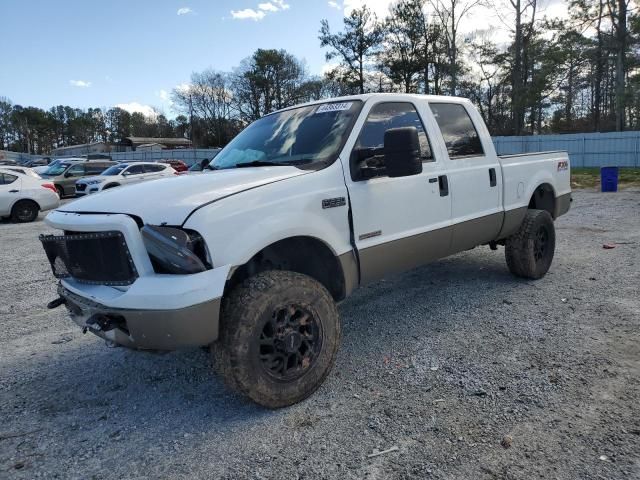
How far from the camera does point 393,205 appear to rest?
364 cm

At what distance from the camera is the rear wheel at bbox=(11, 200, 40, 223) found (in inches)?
521

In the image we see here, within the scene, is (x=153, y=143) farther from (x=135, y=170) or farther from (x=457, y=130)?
(x=457, y=130)

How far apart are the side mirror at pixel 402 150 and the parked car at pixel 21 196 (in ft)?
43.8

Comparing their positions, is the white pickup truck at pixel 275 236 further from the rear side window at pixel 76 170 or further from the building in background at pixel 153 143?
the building in background at pixel 153 143

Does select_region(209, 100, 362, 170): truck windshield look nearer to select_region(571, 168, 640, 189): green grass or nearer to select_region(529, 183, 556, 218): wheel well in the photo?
select_region(529, 183, 556, 218): wheel well

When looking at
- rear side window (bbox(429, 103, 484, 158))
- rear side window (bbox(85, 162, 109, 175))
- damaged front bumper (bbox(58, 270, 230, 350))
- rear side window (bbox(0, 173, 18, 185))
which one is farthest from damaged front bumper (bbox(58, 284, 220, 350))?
rear side window (bbox(85, 162, 109, 175))

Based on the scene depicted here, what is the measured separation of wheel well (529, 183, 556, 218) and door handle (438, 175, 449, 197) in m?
2.05

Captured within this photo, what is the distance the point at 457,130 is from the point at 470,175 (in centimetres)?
47

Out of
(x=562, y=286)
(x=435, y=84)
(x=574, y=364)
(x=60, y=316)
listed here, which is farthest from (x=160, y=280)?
(x=435, y=84)

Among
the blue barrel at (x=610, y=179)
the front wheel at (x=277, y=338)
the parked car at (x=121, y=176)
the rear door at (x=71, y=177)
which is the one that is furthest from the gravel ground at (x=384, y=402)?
the rear door at (x=71, y=177)

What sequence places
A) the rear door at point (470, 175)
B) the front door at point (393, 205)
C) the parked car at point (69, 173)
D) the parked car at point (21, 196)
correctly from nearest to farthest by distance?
the front door at point (393, 205) → the rear door at point (470, 175) → the parked car at point (21, 196) → the parked car at point (69, 173)

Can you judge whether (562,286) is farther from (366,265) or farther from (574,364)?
(366,265)

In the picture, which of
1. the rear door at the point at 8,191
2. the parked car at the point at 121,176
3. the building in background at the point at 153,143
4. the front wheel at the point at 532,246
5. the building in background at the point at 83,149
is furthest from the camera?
the building in background at the point at 83,149

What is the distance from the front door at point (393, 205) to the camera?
343cm
